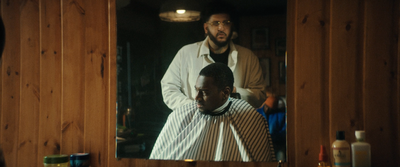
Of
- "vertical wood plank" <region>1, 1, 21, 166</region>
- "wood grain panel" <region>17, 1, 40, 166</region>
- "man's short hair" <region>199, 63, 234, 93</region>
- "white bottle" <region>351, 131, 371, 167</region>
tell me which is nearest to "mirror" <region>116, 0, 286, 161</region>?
"man's short hair" <region>199, 63, 234, 93</region>

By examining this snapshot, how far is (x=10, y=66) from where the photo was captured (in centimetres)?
190

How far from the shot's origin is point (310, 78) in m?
1.47

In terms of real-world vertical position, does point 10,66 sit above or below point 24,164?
above

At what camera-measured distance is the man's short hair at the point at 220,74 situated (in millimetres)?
1521

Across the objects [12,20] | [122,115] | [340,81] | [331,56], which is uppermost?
[12,20]

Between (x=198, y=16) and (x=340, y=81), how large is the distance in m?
0.74

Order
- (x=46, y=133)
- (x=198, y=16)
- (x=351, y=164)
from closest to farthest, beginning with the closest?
(x=351, y=164)
(x=198, y=16)
(x=46, y=133)

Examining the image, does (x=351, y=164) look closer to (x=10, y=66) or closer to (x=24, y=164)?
(x=24, y=164)

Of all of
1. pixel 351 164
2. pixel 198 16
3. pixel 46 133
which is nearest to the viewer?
pixel 351 164

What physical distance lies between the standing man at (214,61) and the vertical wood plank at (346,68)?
1.09ft

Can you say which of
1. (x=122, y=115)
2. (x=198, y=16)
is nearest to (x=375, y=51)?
(x=198, y=16)

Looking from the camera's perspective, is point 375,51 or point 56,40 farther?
point 56,40

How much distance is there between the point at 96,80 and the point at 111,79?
0.10 meters

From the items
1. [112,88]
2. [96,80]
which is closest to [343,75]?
[112,88]
